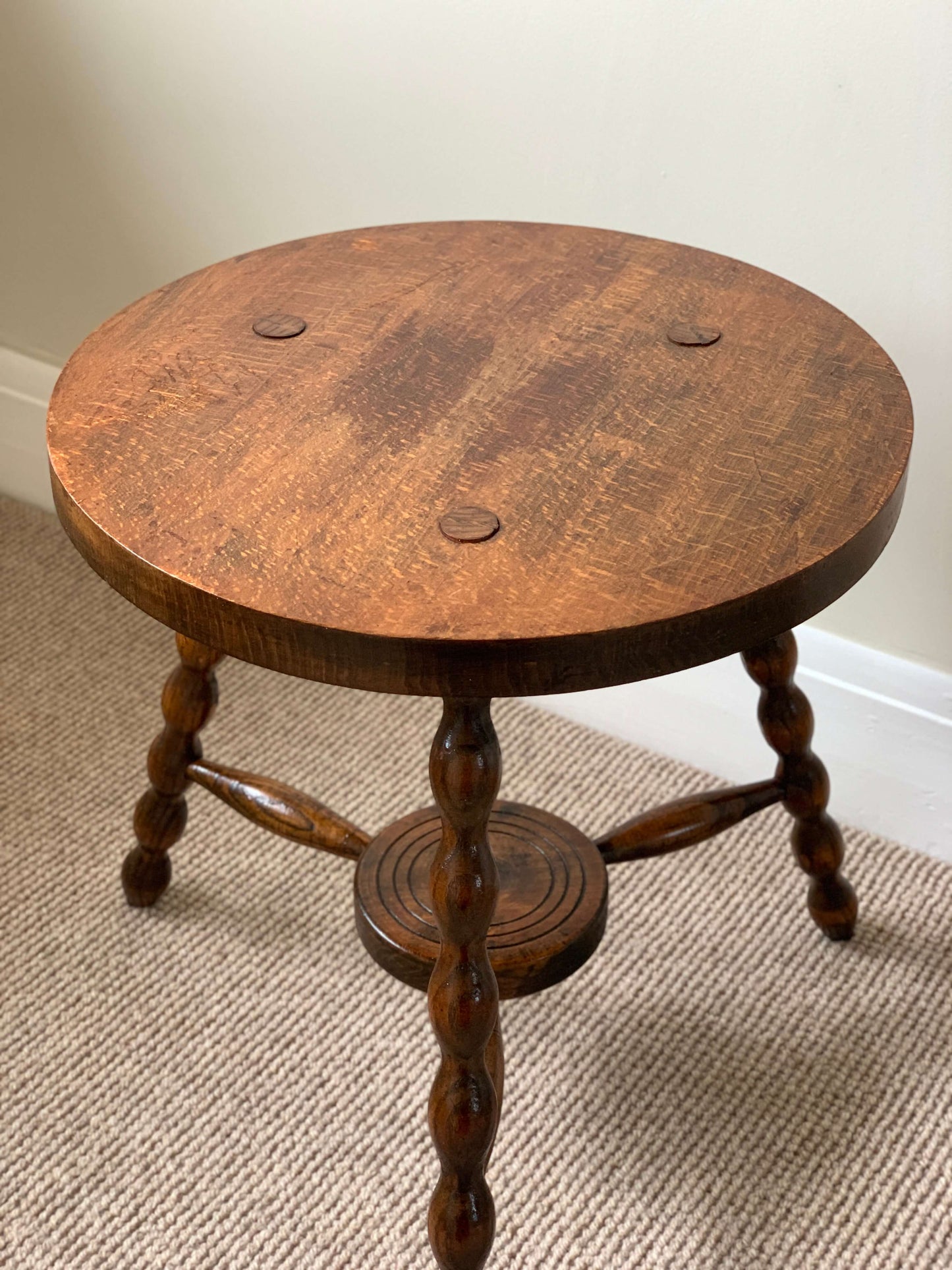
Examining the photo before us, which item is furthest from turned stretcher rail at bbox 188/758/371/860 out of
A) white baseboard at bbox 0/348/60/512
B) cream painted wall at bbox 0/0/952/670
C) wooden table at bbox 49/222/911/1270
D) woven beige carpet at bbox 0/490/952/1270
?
white baseboard at bbox 0/348/60/512

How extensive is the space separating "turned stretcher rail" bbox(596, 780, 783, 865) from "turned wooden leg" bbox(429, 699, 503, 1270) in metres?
0.21

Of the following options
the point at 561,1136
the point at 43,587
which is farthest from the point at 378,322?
the point at 43,587

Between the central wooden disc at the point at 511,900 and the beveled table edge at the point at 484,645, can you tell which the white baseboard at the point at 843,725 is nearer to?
the central wooden disc at the point at 511,900

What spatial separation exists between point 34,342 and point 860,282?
928mm

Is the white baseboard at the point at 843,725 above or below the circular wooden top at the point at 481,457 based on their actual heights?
below

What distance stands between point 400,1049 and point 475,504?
483 mm

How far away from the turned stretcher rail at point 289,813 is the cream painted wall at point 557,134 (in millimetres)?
453

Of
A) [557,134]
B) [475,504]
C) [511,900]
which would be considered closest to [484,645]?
[475,504]

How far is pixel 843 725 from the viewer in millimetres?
1098

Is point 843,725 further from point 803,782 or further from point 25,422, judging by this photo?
point 25,422

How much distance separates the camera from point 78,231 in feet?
4.51

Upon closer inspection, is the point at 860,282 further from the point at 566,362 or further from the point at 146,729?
the point at 146,729

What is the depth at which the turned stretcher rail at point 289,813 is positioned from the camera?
883 millimetres

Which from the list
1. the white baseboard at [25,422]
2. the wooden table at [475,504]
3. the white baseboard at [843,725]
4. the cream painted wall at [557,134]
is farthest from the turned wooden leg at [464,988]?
the white baseboard at [25,422]
